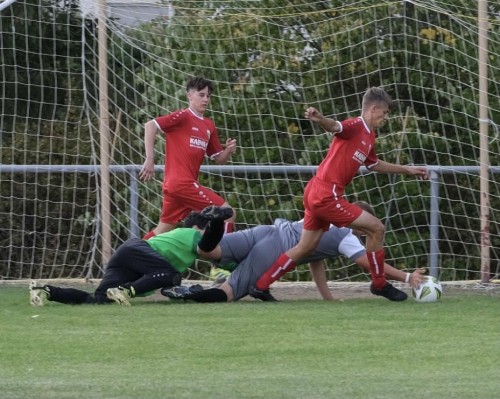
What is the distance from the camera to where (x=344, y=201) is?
9.80 metres

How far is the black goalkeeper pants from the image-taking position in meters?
9.73

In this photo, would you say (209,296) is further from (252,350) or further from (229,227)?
(252,350)

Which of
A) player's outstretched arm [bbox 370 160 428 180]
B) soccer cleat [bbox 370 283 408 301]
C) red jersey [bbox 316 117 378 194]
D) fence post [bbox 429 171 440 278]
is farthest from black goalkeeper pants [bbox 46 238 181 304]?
fence post [bbox 429 171 440 278]

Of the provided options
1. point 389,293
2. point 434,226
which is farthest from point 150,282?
point 434,226

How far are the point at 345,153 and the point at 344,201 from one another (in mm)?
368

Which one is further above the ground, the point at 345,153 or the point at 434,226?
the point at 345,153

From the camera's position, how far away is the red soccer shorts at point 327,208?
9727mm

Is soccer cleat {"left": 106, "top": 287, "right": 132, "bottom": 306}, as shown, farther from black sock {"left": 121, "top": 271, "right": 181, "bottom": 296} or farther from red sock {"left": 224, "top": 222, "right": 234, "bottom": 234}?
red sock {"left": 224, "top": 222, "right": 234, "bottom": 234}

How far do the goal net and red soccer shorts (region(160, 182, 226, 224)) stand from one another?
112cm

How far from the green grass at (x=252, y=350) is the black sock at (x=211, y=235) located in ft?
1.46

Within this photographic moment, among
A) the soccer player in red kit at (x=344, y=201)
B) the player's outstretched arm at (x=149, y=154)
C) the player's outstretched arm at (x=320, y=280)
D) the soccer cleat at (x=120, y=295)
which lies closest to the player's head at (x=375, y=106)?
the soccer player in red kit at (x=344, y=201)

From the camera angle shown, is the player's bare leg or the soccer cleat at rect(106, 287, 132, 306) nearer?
A: the soccer cleat at rect(106, 287, 132, 306)

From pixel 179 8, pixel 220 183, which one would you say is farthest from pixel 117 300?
pixel 179 8

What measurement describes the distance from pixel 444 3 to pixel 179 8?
2.51m
